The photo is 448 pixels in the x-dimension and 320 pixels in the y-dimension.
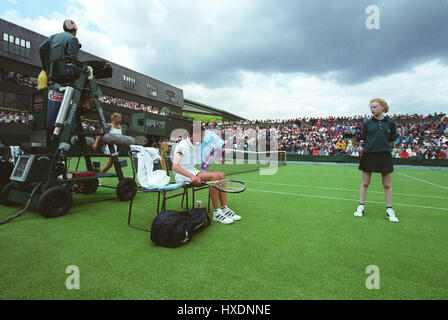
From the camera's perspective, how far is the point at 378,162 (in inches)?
161

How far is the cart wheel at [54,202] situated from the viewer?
3.63 metres

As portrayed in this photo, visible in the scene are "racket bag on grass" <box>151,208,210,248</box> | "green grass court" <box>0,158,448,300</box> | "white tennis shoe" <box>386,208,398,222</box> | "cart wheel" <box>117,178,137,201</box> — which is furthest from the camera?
"cart wheel" <box>117,178,137,201</box>

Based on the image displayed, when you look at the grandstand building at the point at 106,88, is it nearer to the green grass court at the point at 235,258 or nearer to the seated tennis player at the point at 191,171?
the seated tennis player at the point at 191,171

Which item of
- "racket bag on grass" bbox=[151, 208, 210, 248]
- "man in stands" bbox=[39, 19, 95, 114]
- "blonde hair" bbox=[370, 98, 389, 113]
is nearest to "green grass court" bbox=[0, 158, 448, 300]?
"racket bag on grass" bbox=[151, 208, 210, 248]

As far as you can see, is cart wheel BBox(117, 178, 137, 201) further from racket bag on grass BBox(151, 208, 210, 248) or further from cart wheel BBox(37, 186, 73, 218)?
racket bag on grass BBox(151, 208, 210, 248)

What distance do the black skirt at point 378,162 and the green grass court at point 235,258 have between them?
90 centimetres

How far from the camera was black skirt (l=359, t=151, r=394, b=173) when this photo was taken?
4020mm

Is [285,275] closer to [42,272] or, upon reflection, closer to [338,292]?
[338,292]

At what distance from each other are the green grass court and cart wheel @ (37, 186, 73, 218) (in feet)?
0.46

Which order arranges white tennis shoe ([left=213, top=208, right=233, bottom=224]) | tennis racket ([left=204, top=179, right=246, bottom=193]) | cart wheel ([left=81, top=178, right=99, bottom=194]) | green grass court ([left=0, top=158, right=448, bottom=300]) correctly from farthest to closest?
1. cart wheel ([left=81, top=178, right=99, bottom=194])
2. white tennis shoe ([left=213, top=208, right=233, bottom=224])
3. tennis racket ([left=204, top=179, right=246, bottom=193])
4. green grass court ([left=0, top=158, right=448, bottom=300])

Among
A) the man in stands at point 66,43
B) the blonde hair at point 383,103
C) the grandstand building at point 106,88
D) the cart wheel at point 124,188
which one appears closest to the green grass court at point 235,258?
the cart wheel at point 124,188

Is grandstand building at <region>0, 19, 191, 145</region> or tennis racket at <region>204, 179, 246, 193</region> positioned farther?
grandstand building at <region>0, 19, 191, 145</region>
